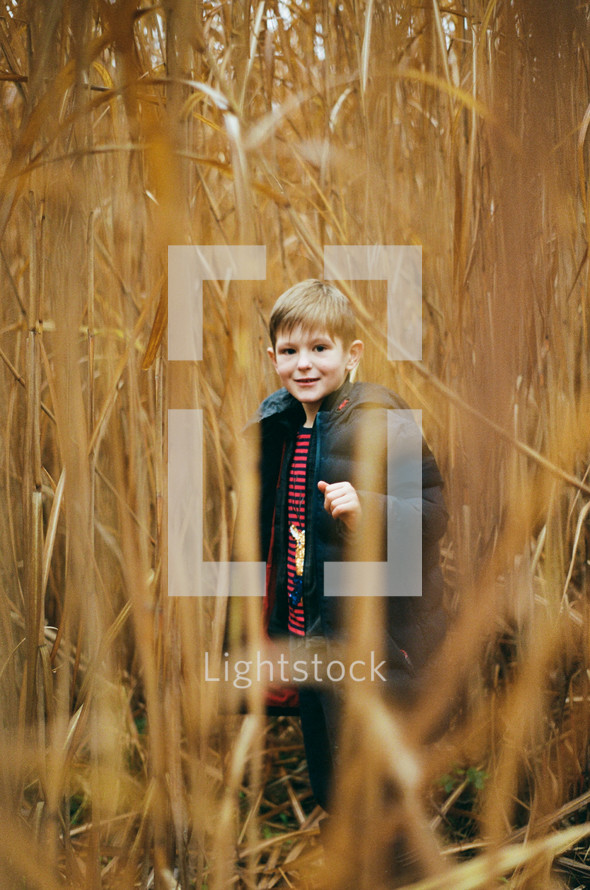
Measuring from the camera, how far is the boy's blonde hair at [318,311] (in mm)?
494

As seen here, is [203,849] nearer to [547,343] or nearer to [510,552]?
[510,552]

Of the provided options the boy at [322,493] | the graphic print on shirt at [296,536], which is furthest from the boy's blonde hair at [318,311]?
the graphic print on shirt at [296,536]

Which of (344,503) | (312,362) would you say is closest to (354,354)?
(312,362)

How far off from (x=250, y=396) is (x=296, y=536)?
5.8 inches

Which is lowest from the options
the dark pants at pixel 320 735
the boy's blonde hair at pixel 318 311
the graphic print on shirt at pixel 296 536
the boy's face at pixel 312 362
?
the dark pants at pixel 320 735

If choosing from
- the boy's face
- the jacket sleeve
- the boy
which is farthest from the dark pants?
the boy's face

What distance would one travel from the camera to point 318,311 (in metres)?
0.49

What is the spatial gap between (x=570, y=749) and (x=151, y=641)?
16.0 inches

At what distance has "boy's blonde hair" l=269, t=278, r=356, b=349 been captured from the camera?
1.62 ft

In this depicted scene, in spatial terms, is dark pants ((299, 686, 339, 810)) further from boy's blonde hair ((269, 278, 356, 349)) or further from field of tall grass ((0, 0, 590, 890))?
boy's blonde hair ((269, 278, 356, 349))

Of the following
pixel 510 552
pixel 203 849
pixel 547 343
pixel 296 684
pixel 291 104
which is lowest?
pixel 203 849

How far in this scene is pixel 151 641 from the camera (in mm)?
424

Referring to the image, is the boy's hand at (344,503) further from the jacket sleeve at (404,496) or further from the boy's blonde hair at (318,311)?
the boy's blonde hair at (318,311)

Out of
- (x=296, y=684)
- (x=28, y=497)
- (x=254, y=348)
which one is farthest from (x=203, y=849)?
(x=254, y=348)
